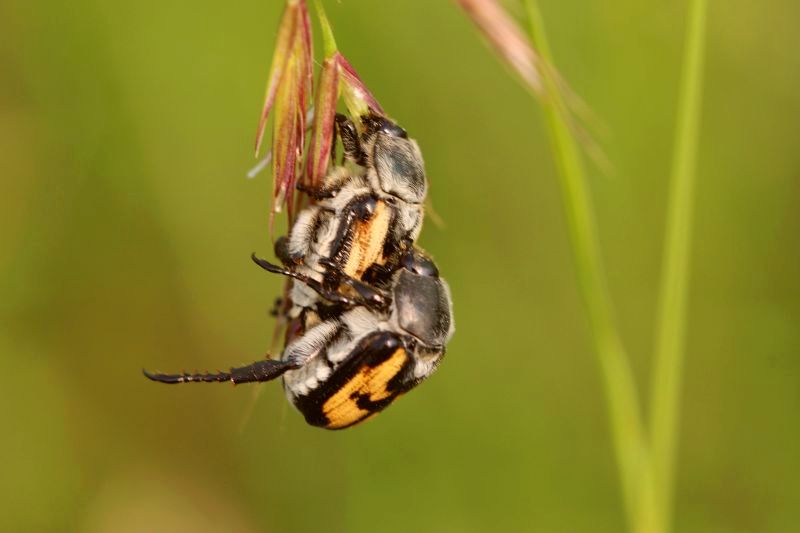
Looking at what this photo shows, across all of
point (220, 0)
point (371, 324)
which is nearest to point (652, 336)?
point (371, 324)

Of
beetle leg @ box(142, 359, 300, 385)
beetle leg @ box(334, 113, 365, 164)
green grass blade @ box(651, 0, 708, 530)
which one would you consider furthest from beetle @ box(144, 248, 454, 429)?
green grass blade @ box(651, 0, 708, 530)

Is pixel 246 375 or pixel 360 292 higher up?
pixel 360 292

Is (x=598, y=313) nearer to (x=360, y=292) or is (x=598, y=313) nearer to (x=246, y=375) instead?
(x=360, y=292)

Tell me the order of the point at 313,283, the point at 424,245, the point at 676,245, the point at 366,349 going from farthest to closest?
the point at 424,245, the point at 366,349, the point at 313,283, the point at 676,245

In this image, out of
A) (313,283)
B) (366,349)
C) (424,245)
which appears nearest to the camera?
(313,283)

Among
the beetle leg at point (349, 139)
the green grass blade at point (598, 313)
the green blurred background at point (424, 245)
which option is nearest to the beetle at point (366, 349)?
the beetle leg at point (349, 139)

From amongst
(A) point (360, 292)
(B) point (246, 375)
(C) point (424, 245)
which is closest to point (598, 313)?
(A) point (360, 292)

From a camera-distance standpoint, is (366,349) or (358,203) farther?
(366,349)

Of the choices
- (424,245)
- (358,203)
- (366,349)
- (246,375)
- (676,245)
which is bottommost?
(246,375)
